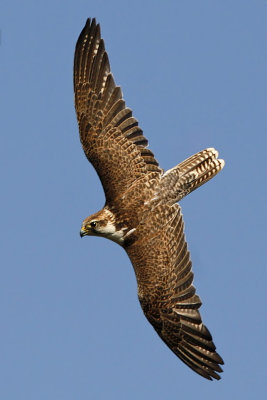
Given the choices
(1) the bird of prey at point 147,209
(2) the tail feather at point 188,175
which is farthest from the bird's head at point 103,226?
(2) the tail feather at point 188,175

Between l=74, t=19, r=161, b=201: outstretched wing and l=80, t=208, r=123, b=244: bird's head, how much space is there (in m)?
0.28

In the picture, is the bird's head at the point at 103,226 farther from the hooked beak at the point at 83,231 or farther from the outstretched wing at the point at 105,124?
the outstretched wing at the point at 105,124

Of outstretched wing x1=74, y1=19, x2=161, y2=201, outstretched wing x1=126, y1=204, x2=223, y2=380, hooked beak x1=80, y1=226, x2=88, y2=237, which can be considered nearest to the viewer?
outstretched wing x1=126, y1=204, x2=223, y2=380

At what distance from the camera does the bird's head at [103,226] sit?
16.1 m

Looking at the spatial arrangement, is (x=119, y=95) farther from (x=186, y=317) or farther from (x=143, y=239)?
(x=186, y=317)

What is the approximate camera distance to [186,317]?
15.6 metres

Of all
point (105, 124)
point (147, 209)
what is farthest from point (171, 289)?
point (105, 124)

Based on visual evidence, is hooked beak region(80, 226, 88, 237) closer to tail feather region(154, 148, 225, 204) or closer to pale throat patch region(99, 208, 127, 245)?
pale throat patch region(99, 208, 127, 245)

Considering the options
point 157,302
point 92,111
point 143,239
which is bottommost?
point 157,302

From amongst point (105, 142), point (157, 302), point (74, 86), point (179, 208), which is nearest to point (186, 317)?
point (157, 302)

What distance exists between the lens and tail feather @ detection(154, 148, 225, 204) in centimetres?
1591

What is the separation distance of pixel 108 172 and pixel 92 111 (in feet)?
3.51

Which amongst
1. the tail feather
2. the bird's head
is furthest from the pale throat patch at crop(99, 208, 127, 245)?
the tail feather

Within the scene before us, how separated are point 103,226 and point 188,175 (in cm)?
156
